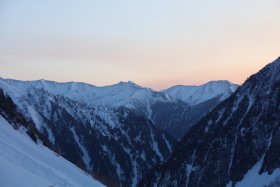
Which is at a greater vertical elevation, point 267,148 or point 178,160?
point 267,148

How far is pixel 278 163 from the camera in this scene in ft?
315

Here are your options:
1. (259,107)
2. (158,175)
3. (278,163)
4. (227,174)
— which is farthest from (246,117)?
(158,175)

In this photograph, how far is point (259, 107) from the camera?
12050 cm

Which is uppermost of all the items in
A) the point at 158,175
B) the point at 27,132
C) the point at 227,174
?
the point at 27,132

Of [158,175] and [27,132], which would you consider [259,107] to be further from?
[27,132]

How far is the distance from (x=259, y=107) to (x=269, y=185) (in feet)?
107

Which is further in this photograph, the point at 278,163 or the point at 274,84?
the point at 274,84

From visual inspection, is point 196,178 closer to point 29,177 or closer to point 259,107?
point 259,107

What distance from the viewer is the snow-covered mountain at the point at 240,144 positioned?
106062mm

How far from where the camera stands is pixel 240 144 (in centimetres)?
11931

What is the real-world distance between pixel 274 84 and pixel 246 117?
988 centimetres

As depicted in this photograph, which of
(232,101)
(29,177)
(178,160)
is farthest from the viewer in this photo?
(178,160)

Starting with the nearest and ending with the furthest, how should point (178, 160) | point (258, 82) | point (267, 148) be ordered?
point (267, 148) → point (258, 82) → point (178, 160)

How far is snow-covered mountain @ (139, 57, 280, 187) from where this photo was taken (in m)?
106
